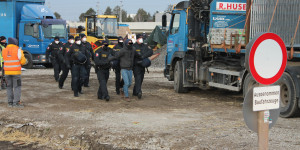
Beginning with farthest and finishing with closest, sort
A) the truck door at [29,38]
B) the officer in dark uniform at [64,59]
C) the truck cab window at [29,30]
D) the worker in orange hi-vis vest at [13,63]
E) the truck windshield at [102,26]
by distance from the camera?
the truck windshield at [102,26]
the truck door at [29,38]
the truck cab window at [29,30]
the officer in dark uniform at [64,59]
the worker in orange hi-vis vest at [13,63]

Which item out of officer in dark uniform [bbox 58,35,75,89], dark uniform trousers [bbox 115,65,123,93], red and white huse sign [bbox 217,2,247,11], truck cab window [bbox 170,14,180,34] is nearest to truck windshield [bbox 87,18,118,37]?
officer in dark uniform [bbox 58,35,75,89]

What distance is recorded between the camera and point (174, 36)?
14.7m

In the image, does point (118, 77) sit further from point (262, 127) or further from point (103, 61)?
point (262, 127)

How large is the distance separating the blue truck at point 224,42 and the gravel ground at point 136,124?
0.65 metres

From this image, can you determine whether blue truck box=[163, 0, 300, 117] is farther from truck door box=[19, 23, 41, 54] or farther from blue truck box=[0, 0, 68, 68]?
truck door box=[19, 23, 41, 54]

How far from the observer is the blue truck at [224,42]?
923 centimetres

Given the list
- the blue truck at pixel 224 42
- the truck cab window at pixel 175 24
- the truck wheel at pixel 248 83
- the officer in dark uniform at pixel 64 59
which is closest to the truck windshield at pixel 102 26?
the officer in dark uniform at pixel 64 59

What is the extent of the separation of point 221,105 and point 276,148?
5.09 metres

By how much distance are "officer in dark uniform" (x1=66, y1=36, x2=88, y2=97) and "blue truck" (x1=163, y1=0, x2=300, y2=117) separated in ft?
10.7

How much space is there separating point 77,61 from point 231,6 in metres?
4.88

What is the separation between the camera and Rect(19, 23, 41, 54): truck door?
2431 cm

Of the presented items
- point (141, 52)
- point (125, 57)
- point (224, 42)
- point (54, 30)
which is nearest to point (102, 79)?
point (125, 57)

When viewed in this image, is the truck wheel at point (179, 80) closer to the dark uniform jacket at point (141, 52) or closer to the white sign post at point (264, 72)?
the dark uniform jacket at point (141, 52)

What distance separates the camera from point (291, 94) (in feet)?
29.6
